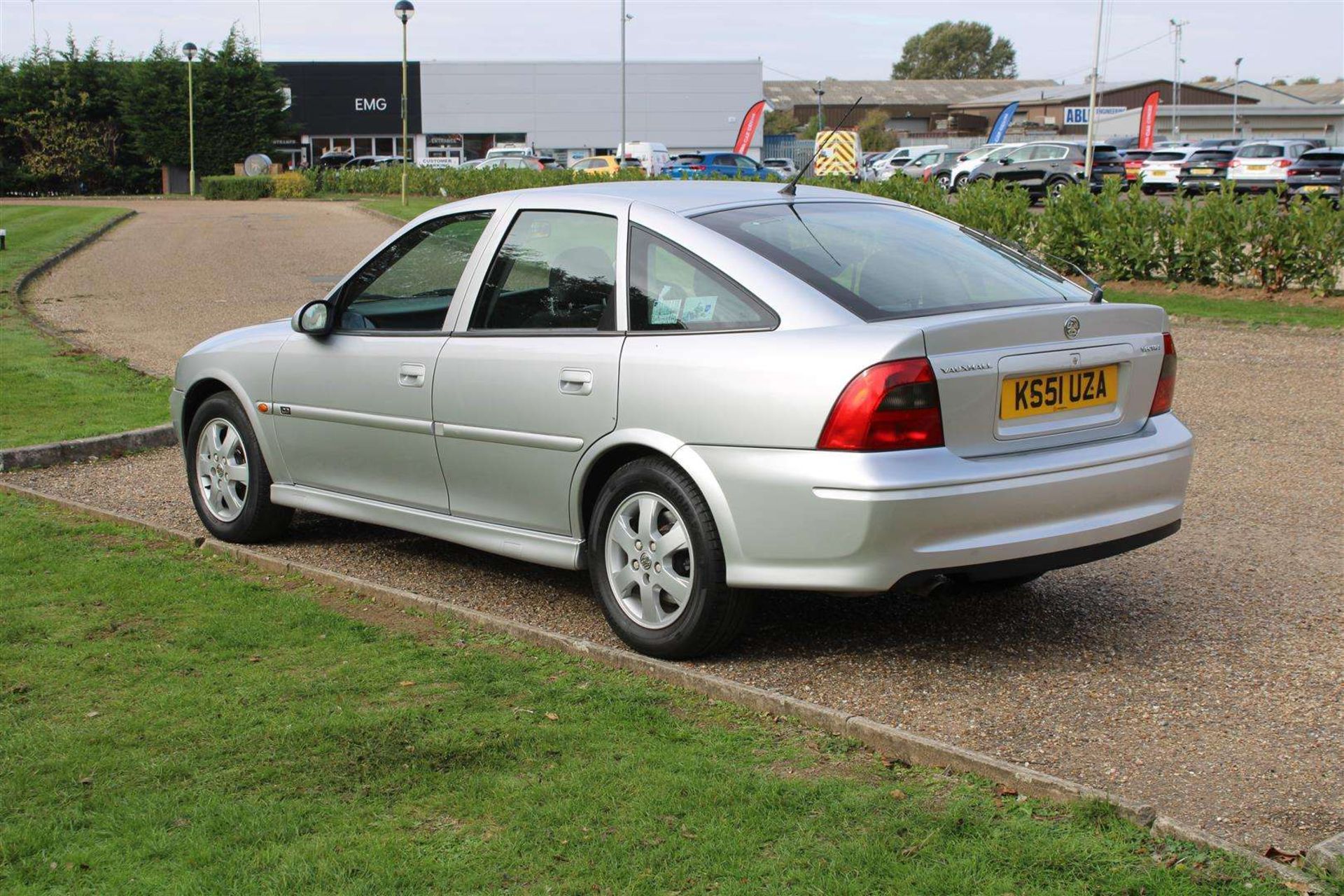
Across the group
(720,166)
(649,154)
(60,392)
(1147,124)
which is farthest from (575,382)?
(1147,124)

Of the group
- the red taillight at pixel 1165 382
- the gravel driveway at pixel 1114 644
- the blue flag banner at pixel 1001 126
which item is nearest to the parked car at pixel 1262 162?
the blue flag banner at pixel 1001 126

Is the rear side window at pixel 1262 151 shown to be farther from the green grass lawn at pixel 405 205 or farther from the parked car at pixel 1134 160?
the green grass lawn at pixel 405 205

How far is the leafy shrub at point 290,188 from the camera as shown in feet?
171

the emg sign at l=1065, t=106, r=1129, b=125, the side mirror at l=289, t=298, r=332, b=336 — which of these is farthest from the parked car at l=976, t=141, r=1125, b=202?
the emg sign at l=1065, t=106, r=1129, b=125

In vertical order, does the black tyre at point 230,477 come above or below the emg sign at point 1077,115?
below

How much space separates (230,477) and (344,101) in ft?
242

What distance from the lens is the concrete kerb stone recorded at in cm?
318

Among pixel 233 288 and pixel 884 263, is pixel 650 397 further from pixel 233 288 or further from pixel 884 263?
pixel 233 288

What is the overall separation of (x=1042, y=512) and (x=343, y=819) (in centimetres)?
237

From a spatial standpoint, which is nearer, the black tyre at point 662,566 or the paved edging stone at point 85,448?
the black tyre at point 662,566

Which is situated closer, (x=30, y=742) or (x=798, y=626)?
(x=30, y=742)

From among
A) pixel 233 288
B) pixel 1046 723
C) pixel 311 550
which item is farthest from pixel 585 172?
pixel 1046 723

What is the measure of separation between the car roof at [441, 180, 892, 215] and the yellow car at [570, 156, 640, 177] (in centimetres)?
4120

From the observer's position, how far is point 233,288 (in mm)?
21312
